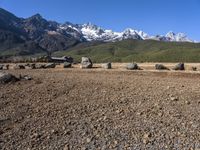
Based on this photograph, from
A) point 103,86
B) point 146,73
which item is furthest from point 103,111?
point 146,73

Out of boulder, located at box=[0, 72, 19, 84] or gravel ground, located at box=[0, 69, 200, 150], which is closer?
gravel ground, located at box=[0, 69, 200, 150]

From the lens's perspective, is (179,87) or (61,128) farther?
(179,87)

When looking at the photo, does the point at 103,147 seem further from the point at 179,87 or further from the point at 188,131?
the point at 179,87

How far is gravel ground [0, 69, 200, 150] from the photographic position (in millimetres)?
13508

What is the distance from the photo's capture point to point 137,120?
1520 centimetres

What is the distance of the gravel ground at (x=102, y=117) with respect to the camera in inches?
532

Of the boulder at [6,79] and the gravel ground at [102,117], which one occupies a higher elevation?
the boulder at [6,79]

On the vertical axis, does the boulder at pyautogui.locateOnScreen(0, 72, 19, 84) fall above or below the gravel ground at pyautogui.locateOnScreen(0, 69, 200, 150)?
above

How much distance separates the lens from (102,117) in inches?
625

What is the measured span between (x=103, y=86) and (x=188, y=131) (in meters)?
8.63

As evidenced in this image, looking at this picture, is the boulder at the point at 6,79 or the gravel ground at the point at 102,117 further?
the boulder at the point at 6,79

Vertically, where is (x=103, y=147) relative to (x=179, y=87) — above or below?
below

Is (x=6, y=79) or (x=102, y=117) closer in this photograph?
(x=102, y=117)

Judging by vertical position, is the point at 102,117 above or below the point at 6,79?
below
